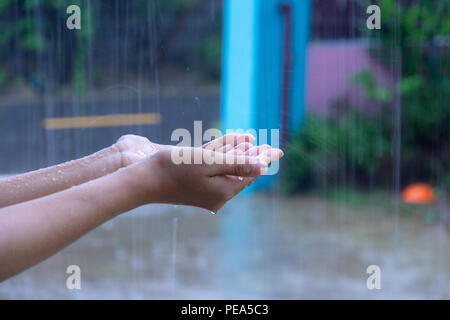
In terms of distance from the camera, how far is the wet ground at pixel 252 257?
457 cm

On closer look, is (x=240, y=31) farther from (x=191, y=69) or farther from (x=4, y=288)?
(x=191, y=69)

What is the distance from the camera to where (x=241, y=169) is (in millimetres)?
1511

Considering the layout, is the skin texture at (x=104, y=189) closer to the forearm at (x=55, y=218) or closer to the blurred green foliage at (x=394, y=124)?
the forearm at (x=55, y=218)

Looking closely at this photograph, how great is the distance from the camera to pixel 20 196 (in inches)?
65.8

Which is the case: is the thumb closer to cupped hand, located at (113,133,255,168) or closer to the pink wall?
cupped hand, located at (113,133,255,168)

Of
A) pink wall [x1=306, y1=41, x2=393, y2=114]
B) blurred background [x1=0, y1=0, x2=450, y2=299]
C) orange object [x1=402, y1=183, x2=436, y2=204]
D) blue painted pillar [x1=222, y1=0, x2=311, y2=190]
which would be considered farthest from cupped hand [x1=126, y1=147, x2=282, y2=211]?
pink wall [x1=306, y1=41, x2=393, y2=114]

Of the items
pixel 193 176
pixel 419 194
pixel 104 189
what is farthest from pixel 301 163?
pixel 104 189

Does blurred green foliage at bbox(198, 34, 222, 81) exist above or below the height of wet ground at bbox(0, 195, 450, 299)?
above

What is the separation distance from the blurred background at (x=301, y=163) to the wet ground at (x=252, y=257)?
2 cm

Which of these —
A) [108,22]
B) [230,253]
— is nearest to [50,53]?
[108,22]

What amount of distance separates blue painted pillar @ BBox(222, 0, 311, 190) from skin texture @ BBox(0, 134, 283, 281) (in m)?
4.34

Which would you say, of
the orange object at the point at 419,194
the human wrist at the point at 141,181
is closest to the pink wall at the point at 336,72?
the orange object at the point at 419,194

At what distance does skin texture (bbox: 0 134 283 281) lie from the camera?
127 cm

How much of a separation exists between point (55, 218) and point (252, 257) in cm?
414
